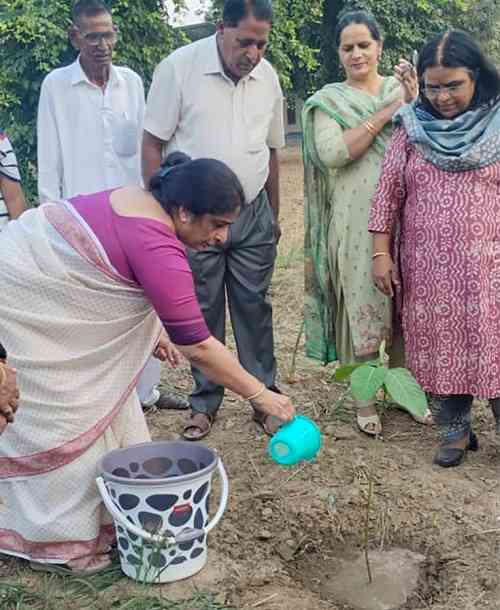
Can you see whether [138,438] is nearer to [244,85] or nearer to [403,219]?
[403,219]

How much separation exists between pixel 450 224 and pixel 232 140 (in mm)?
977

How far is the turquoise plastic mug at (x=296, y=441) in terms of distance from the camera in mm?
2418

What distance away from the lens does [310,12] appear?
43.0 feet

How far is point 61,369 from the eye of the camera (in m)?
2.53

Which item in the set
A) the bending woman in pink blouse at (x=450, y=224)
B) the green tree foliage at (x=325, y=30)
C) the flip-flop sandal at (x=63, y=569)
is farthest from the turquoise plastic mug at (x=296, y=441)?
the green tree foliage at (x=325, y=30)

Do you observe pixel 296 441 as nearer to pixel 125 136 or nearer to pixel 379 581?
pixel 379 581

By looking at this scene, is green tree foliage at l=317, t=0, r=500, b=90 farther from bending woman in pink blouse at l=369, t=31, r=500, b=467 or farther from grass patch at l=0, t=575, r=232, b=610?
grass patch at l=0, t=575, r=232, b=610

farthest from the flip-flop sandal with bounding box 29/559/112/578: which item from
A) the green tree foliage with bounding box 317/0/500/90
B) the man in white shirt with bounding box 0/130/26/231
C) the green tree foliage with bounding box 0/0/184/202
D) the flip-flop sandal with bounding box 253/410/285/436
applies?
the green tree foliage with bounding box 317/0/500/90

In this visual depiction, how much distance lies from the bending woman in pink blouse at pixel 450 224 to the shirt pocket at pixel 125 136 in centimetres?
120

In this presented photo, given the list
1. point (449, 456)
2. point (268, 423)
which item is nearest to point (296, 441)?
point (449, 456)

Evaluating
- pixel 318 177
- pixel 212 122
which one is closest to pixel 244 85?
pixel 212 122

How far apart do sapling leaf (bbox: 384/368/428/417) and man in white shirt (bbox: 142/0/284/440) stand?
4.05 ft

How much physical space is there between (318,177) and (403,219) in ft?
1.78

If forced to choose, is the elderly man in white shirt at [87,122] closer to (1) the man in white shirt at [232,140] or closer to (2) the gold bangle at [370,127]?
(1) the man in white shirt at [232,140]
